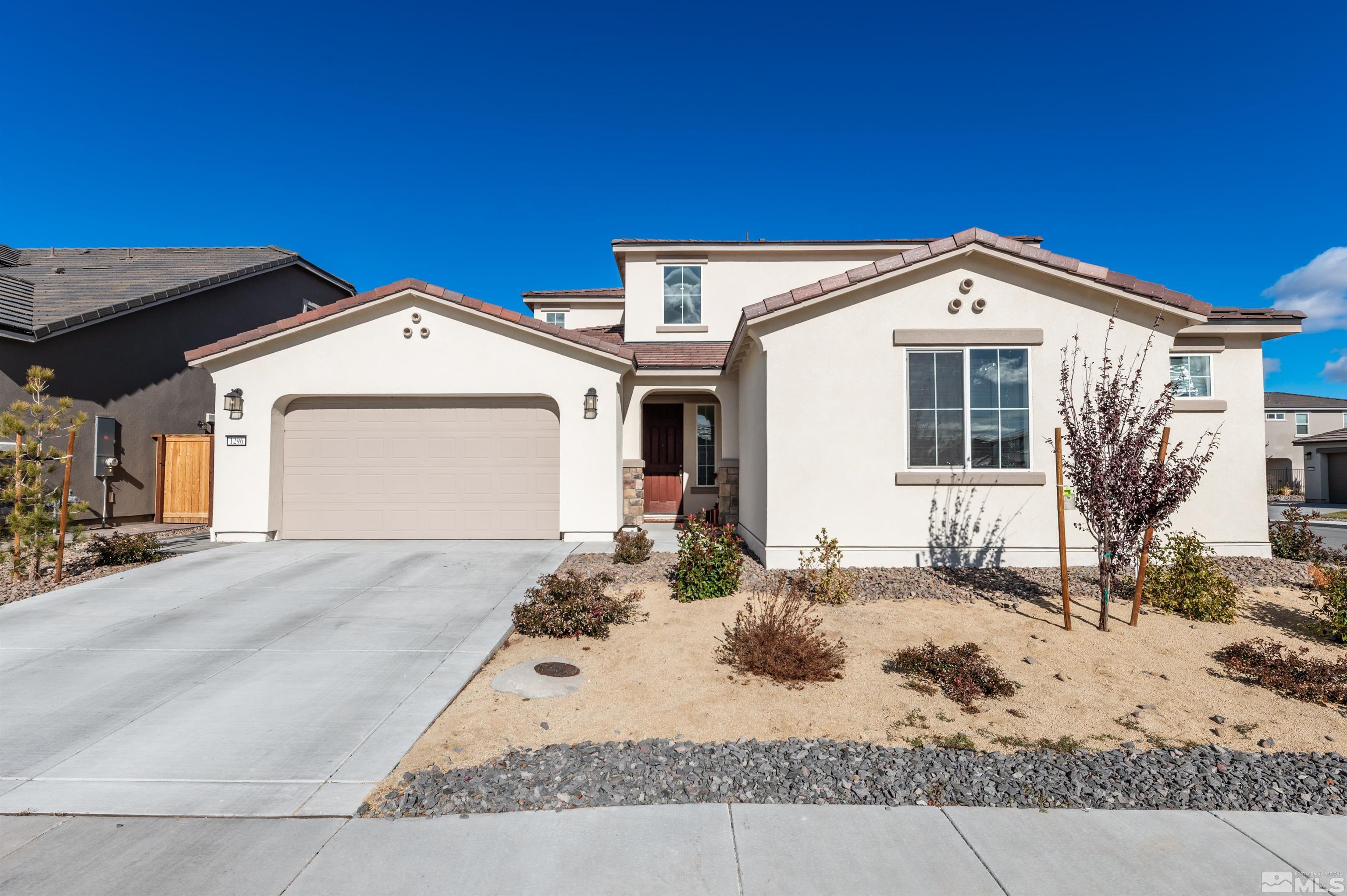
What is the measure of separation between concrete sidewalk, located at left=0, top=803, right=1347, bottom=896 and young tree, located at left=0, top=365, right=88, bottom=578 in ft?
21.5

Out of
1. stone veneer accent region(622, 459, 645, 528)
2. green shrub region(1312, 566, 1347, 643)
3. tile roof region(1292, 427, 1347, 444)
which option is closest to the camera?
green shrub region(1312, 566, 1347, 643)

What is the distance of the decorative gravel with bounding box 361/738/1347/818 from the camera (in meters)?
3.14

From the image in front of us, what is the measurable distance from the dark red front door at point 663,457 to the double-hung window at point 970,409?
6.60m

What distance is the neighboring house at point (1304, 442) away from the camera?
90.7 feet

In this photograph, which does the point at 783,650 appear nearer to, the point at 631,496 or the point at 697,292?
the point at 631,496

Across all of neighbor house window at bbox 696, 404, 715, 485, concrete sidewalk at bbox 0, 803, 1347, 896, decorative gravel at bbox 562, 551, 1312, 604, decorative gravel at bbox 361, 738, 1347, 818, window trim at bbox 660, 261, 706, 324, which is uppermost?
window trim at bbox 660, 261, 706, 324

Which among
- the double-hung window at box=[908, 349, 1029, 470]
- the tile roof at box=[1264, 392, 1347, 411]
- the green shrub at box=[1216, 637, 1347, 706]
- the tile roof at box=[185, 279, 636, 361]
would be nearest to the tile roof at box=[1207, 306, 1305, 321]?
the double-hung window at box=[908, 349, 1029, 470]

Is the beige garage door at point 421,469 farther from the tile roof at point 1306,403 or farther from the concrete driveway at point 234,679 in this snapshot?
the tile roof at point 1306,403

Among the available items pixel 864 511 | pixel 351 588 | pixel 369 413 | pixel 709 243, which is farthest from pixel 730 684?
pixel 709 243

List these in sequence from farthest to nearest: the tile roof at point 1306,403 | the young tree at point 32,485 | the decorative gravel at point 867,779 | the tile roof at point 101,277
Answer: the tile roof at point 1306,403
the tile roof at point 101,277
the young tree at point 32,485
the decorative gravel at point 867,779

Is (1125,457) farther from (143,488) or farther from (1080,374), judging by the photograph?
(143,488)

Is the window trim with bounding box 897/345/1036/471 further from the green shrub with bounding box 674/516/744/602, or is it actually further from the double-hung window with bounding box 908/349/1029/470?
the green shrub with bounding box 674/516/744/602

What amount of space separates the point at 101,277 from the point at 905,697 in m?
19.9

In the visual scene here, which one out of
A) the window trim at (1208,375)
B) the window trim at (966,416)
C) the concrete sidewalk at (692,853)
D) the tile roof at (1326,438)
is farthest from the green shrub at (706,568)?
the tile roof at (1326,438)
